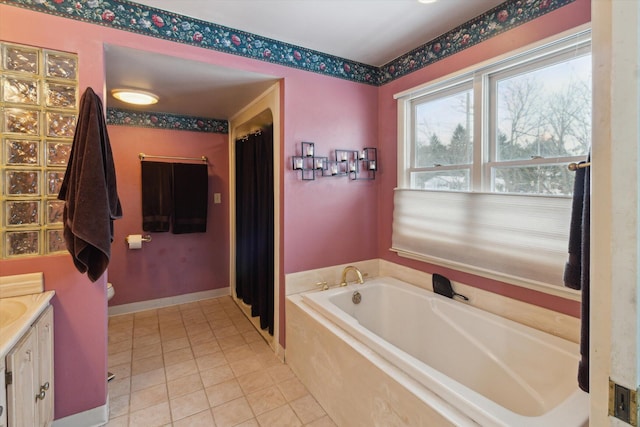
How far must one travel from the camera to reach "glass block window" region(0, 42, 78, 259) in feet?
5.20

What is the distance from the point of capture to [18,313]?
4.83 feet

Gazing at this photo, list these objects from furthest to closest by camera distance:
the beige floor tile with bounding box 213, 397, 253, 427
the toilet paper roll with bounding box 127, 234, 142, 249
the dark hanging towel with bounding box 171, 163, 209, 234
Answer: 1. the dark hanging towel with bounding box 171, 163, 209, 234
2. the toilet paper roll with bounding box 127, 234, 142, 249
3. the beige floor tile with bounding box 213, 397, 253, 427

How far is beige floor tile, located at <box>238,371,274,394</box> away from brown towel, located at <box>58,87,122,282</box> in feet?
4.01

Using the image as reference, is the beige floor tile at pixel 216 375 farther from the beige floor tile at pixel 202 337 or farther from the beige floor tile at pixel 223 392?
the beige floor tile at pixel 202 337

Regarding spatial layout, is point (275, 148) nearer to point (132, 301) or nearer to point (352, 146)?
point (352, 146)

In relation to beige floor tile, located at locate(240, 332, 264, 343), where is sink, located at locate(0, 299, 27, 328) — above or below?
above

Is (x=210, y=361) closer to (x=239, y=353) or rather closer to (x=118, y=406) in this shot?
(x=239, y=353)

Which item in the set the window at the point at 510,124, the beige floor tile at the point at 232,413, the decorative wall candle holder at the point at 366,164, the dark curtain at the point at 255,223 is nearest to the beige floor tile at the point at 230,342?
the dark curtain at the point at 255,223

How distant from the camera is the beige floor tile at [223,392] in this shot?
2.00 meters

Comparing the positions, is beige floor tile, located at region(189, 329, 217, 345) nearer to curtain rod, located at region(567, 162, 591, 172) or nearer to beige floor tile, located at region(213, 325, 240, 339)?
beige floor tile, located at region(213, 325, 240, 339)

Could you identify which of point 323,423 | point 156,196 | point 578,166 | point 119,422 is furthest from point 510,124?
point 156,196

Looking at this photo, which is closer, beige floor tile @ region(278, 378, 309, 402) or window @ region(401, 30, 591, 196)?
window @ region(401, 30, 591, 196)

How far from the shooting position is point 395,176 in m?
2.70

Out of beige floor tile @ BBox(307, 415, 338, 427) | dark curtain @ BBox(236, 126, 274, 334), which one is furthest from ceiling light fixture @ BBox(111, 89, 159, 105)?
beige floor tile @ BBox(307, 415, 338, 427)
